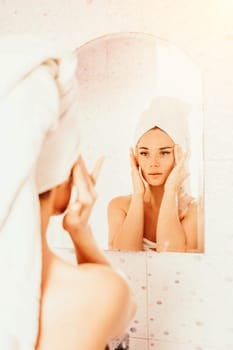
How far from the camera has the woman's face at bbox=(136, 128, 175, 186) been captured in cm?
155

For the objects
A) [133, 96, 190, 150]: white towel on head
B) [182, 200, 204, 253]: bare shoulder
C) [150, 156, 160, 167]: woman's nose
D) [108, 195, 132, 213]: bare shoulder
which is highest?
[133, 96, 190, 150]: white towel on head

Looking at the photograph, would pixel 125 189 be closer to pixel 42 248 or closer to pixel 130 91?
pixel 130 91

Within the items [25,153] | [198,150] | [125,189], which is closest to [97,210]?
[125,189]

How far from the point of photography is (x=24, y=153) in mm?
720

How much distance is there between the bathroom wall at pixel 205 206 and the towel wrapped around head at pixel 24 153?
823mm

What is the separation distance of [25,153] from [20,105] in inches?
2.8

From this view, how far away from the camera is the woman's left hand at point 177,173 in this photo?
5.02 ft

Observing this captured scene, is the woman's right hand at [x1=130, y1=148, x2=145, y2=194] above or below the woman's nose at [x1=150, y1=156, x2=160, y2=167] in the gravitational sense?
below

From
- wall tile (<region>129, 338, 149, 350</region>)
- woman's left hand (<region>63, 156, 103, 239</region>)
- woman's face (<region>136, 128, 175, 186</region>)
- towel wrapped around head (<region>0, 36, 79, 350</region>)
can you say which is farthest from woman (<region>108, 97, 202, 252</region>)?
towel wrapped around head (<region>0, 36, 79, 350</region>)

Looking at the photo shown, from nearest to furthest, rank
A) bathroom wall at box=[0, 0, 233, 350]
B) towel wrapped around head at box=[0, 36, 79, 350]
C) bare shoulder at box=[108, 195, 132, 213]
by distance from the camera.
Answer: towel wrapped around head at box=[0, 36, 79, 350] < bathroom wall at box=[0, 0, 233, 350] < bare shoulder at box=[108, 195, 132, 213]

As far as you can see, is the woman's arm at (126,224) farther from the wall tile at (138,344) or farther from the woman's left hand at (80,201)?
the woman's left hand at (80,201)

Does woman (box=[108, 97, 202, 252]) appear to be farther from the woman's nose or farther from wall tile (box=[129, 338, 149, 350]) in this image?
wall tile (box=[129, 338, 149, 350])

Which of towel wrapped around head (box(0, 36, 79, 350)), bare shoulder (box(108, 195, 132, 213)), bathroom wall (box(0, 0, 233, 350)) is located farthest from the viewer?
bare shoulder (box(108, 195, 132, 213))

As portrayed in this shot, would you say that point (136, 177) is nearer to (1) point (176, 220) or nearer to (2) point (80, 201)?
(1) point (176, 220)
